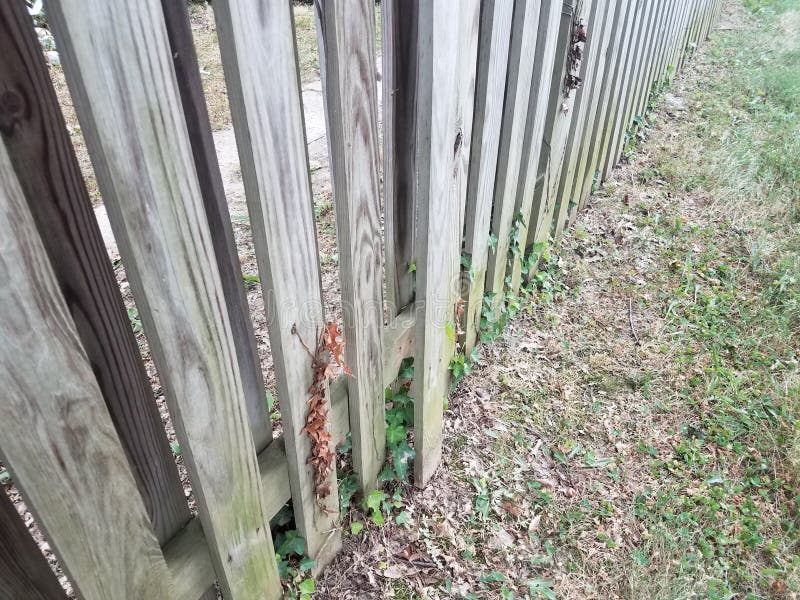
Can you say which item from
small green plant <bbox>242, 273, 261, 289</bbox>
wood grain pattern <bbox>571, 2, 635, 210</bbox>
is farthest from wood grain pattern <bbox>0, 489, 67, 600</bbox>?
wood grain pattern <bbox>571, 2, 635, 210</bbox>

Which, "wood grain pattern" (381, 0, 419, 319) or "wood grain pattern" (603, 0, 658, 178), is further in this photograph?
"wood grain pattern" (603, 0, 658, 178)

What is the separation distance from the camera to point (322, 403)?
147 centimetres

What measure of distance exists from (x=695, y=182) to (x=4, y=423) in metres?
4.83

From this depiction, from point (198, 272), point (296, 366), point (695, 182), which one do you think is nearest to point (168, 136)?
point (198, 272)

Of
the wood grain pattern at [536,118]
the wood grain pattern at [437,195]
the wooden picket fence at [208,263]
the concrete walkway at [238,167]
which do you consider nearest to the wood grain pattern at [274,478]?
the wooden picket fence at [208,263]

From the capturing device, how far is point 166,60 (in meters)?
0.83

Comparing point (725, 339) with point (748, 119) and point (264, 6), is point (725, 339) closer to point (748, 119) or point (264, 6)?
point (264, 6)

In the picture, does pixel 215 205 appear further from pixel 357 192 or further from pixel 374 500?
pixel 374 500

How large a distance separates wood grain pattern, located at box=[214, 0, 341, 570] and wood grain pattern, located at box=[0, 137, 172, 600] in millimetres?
407

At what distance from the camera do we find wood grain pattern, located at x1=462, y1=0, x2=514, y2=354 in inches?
71.2

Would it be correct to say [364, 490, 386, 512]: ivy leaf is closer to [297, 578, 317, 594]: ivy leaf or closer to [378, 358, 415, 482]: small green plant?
[378, 358, 415, 482]: small green plant

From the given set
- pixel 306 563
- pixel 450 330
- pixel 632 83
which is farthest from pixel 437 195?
pixel 632 83

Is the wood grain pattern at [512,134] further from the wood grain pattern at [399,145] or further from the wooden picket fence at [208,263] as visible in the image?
the wood grain pattern at [399,145]

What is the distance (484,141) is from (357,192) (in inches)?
33.1
